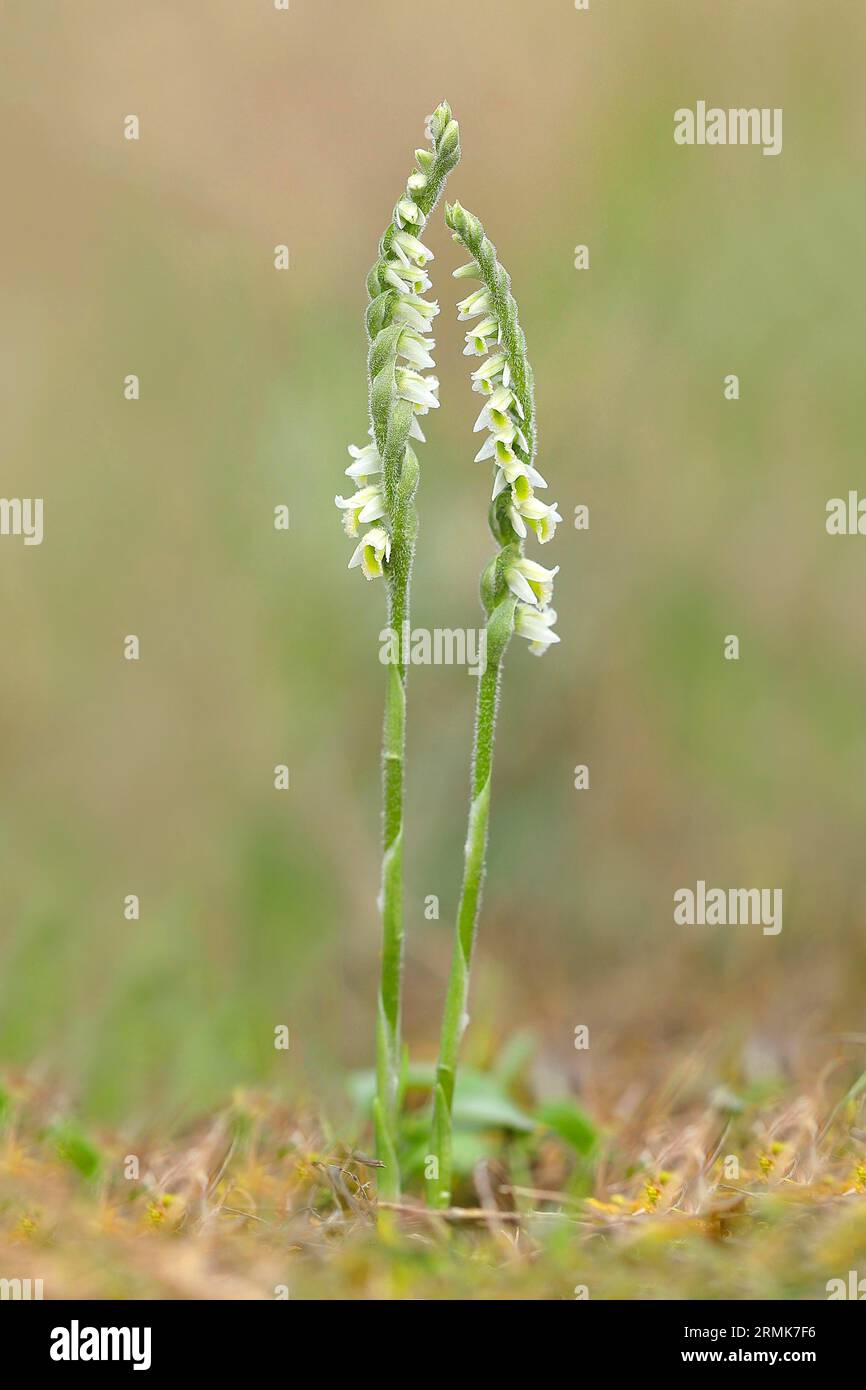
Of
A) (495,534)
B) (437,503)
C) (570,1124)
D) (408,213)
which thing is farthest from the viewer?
(437,503)

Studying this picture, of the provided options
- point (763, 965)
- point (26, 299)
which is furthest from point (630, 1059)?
point (26, 299)

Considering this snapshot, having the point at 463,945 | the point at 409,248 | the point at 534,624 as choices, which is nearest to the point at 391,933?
the point at 463,945

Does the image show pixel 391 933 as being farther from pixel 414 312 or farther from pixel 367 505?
pixel 414 312

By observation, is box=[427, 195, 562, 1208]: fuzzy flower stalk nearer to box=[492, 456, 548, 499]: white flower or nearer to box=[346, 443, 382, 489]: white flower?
box=[492, 456, 548, 499]: white flower

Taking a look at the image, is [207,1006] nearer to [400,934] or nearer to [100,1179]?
Answer: [100,1179]

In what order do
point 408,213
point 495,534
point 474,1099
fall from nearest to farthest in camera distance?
point 408,213 < point 495,534 < point 474,1099

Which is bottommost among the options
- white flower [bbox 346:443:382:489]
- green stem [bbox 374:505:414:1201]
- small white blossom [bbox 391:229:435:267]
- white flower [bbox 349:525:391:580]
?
green stem [bbox 374:505:414:1201]

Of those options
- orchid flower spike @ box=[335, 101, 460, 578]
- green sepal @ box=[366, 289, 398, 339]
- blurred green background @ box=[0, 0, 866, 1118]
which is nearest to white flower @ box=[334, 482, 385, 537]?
orchid flower spike @ box=[335, 101, 460, 578]

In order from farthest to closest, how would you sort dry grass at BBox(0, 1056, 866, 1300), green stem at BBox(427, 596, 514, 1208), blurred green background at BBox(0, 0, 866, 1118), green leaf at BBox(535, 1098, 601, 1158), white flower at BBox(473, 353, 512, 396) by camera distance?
1. blurred green background at BBox(0, 0, 866, 1118)
2. green leaf at BBox(535, 1098, 601, 1158)
3. green stem at BBox(427, 596, 514, 1208)
4. white flower at BBox(473, 353, 512, 396)
5. dry grass at BBox(0, 1056, 866, 1300)
